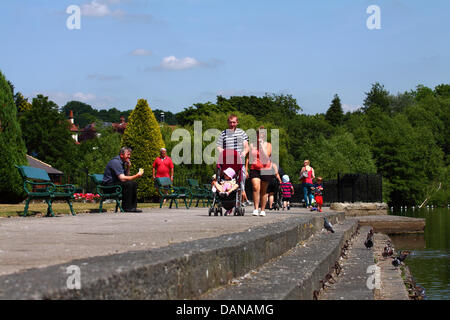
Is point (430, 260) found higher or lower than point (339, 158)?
lower

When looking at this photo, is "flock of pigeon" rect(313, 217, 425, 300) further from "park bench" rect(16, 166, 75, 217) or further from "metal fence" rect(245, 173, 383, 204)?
"metal fence" rect(245, 173, 383, 204)

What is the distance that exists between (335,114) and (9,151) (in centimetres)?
8599

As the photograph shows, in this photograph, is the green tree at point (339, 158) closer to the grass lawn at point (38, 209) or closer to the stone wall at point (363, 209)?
the stone wall at point (363, 209)

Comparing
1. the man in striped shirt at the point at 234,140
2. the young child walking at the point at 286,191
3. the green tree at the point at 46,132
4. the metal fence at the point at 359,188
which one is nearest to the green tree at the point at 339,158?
the green tree at the point at 46,132

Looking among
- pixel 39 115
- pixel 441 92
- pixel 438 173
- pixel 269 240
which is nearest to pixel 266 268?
pixel 269 240

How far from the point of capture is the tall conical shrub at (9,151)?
25.0 metres

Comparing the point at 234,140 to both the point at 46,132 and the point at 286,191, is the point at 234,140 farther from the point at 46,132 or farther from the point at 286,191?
the point at 46,132

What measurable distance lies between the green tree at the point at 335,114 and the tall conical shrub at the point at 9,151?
8358cm

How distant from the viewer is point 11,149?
25.5m

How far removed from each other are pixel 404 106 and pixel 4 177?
9059cm

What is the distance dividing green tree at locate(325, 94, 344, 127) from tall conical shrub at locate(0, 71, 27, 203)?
83.6 metres

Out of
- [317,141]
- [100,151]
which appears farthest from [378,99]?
[100,151]

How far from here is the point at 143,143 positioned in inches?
1209

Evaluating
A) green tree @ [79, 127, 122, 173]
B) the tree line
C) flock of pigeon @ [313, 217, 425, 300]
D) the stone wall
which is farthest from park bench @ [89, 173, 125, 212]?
green tree @ [79, 127, 122, 173]
